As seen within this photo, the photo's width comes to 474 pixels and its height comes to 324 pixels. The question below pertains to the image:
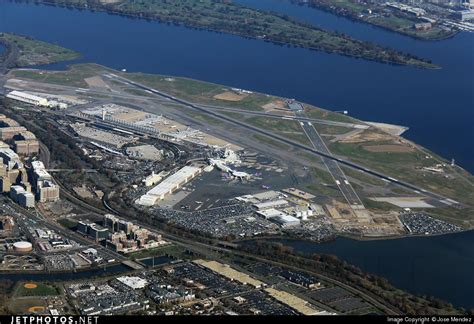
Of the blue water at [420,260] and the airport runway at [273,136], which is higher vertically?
the airport runway at [273,136]

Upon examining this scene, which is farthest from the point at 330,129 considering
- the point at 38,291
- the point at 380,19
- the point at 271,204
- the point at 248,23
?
the point at 380,19

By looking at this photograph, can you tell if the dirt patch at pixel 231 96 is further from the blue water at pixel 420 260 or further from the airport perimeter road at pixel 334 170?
the blue water at pixel 420 260

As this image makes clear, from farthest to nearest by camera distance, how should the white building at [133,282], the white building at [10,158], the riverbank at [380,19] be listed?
1. the riverbank at [380,19]
2. the white building at [10,158]
3. the white building at [133,282]

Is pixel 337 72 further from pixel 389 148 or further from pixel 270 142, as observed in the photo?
pixel 270 142

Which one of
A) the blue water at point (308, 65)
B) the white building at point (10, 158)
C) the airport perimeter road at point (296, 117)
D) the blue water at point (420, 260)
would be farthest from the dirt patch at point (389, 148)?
the white building at point (10, 158)

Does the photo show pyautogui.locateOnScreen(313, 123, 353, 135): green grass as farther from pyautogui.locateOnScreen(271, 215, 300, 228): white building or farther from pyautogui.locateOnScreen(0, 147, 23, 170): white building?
pyautogui.locateOnScreen(0, 147, 23, 170): white building

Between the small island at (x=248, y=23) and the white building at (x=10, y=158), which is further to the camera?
the small island at (x=248, y=23)

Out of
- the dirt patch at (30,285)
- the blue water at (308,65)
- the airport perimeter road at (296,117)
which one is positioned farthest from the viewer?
the blue water at (308,65)
